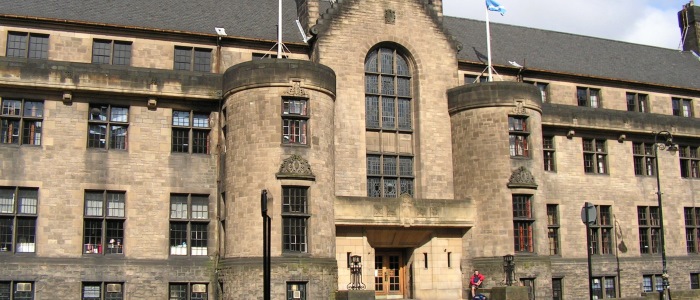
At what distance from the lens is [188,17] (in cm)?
3550

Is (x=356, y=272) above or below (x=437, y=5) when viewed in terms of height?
below

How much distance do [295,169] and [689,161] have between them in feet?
83.4

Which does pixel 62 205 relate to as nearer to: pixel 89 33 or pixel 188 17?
pixel 89 33

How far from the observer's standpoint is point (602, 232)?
38750 millimetres

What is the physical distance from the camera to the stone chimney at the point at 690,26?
169ft

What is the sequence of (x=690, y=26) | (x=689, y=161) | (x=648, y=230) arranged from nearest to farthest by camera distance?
(x=648, y=230), (x=689, y=161), (x=690, y=26)

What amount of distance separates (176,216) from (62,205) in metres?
4.43

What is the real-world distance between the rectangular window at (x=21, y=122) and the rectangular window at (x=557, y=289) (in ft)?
80.0

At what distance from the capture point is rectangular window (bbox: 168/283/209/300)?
99.2 feet

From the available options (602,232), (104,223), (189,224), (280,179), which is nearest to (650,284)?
(602,232)

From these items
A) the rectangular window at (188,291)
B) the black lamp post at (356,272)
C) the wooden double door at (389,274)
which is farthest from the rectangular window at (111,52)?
the wooden double door at (389,274)

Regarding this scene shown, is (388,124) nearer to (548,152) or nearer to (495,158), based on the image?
(495,158)

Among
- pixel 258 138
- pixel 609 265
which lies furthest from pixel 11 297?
pixel 609 265

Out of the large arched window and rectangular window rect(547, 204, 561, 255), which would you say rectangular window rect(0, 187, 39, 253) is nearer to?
the large arched window
